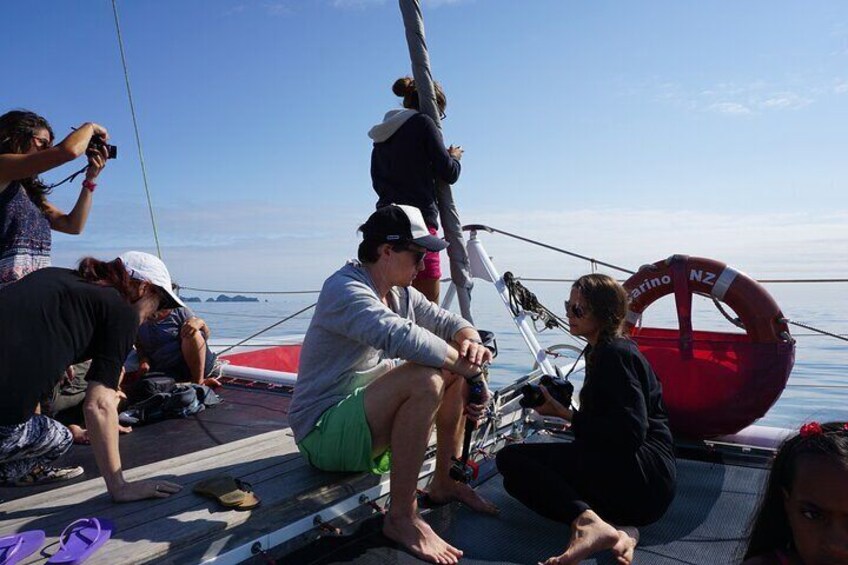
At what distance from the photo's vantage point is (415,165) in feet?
9.52

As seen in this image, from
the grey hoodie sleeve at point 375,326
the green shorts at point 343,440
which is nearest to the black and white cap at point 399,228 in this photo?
the grey hoodie sleeve at point 375,326

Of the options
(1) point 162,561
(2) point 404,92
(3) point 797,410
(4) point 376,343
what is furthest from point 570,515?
(3) point 797,410

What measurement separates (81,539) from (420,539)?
0.94 metres

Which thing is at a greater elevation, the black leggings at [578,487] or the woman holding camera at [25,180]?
the woman holding camera at [25,180]

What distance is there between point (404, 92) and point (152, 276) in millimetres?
1719

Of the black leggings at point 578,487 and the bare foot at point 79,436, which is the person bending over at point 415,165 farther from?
the bare foot at point 79,436

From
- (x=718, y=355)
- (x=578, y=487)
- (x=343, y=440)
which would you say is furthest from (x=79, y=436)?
(x=718, y=355)

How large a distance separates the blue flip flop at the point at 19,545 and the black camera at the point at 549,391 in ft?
5.46

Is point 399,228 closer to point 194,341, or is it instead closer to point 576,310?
point 576,310

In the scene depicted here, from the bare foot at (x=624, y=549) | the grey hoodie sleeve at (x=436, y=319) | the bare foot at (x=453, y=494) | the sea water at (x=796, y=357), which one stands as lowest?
the sea water at (x=796, y=357)

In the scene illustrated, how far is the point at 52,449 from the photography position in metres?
2.22

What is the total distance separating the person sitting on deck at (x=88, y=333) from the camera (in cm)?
172

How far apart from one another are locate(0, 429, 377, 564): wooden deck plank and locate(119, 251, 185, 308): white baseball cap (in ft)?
2.16

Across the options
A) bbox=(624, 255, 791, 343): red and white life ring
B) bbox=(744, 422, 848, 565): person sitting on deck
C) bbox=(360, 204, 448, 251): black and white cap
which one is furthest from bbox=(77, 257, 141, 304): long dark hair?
bbox=(624, 255, 791, 343): red and white life ring
